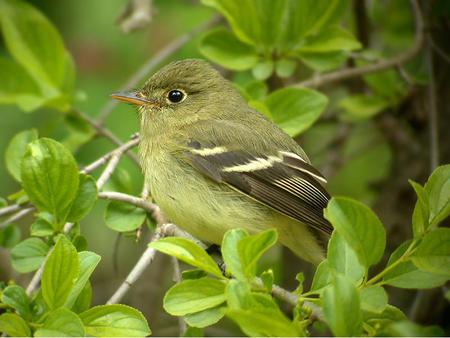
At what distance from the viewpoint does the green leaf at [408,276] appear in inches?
98.7

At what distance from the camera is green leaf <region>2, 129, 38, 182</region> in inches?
142

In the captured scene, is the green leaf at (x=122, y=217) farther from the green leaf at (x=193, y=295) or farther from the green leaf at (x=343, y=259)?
the green leaf at (x=343, y=259)

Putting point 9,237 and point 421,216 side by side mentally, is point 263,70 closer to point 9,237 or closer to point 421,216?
point 9,237

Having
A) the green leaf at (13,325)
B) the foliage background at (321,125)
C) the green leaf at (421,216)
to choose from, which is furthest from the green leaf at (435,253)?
the foliage background at (321,125)

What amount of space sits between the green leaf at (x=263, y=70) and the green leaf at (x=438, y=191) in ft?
5.68

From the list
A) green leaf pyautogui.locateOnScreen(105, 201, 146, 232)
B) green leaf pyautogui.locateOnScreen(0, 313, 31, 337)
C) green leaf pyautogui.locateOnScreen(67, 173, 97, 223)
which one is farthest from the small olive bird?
green leaf pyautogui.locateOnScreen(0, 313, 31, 337)

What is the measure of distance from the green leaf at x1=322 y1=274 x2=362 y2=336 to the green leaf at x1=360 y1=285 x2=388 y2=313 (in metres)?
0.23

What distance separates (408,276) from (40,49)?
8.40ft

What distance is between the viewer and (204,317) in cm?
262

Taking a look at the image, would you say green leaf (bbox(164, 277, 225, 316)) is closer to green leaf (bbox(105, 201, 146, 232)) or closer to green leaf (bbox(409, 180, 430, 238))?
green leaf (bbox(409, 180, 430, 238))

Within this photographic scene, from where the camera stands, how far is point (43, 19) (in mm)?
4258

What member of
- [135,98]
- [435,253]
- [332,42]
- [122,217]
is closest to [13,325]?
[122,217]


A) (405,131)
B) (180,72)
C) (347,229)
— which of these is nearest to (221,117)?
(180,72)

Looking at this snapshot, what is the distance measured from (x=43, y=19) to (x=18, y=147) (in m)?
0.95
